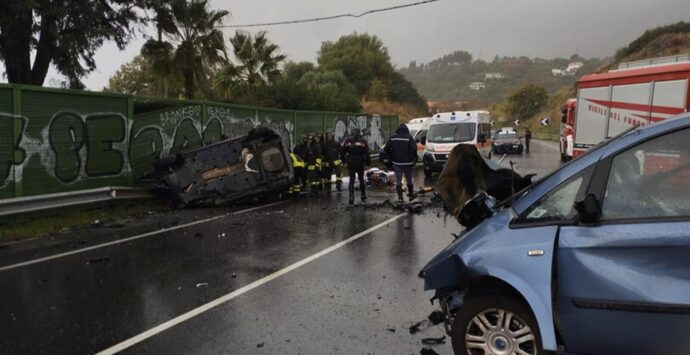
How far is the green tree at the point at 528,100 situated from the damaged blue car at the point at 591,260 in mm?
87774

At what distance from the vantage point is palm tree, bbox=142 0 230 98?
19219mm

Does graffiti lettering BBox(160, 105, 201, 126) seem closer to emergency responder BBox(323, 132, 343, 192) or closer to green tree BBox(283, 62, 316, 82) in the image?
emergency responder BBox(323, 132, 343, 192)

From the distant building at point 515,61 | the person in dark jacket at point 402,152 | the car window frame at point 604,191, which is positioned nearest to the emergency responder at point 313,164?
the person in dark jacket at point 402,152

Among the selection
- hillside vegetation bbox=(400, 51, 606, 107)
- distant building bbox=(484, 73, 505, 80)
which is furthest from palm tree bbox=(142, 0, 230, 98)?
distant building bbox=(484, 73, 505, 80)

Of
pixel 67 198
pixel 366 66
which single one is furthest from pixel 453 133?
pixel 366 66

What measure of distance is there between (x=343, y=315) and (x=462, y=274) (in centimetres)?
164

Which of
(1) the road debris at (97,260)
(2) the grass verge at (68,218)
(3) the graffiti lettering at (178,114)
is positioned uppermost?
(3) the graffiti lettering at (178,114)

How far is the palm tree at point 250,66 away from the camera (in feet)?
81.6

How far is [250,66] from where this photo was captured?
2572 centimetres

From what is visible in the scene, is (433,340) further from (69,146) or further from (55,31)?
(55,31)

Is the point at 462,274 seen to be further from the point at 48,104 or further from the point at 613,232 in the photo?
the point at 48,104

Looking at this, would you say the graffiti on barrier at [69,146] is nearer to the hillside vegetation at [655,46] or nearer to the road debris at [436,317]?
the road debris at [436,317]

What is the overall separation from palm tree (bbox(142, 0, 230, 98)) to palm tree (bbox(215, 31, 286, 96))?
334 cm

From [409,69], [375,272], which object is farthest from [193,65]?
[409,69]
